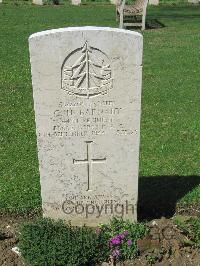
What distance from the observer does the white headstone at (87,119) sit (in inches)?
151

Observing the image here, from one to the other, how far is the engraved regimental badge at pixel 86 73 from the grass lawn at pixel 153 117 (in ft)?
5.11

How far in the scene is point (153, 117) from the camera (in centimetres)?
761

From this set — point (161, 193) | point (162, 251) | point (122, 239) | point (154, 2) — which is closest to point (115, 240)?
point (122, 239)

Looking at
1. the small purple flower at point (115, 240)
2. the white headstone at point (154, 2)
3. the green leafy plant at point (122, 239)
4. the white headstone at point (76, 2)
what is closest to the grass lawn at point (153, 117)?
the green leafy plant at point (122, 239)

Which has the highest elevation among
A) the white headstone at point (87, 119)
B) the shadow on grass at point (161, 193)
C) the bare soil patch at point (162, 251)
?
the white headstone at point (87, 119)

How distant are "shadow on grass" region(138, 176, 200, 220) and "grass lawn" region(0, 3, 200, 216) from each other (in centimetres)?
1

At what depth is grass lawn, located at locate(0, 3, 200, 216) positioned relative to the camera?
5.45m

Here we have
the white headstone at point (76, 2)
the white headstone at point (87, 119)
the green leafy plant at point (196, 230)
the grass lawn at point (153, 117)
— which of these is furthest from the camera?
the white headstone at point (76, 2)

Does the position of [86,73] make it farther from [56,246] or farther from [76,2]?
[76,2]

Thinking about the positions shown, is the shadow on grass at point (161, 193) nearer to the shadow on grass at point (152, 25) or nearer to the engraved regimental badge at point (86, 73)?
the engraved regimental badge at point (86, 73)

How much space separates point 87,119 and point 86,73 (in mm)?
405

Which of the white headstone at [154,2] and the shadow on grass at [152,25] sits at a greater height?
the shadow on grass at [152,25]

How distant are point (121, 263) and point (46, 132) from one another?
49.8 inches

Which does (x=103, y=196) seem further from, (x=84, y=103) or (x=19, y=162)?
(x=19, y=162)
